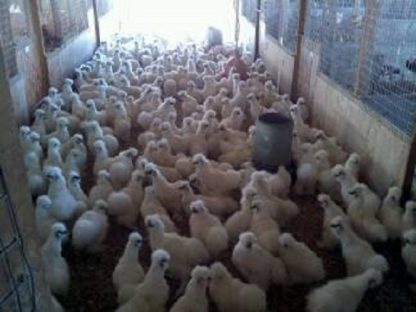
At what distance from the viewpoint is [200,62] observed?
8125mm

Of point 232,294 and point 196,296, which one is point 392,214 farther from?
point 196,296

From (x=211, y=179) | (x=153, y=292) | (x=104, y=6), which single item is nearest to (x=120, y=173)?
(x=211, y=179)

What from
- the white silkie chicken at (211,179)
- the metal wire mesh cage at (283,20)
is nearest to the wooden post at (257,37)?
the metal wire mesh cage at (283,20)

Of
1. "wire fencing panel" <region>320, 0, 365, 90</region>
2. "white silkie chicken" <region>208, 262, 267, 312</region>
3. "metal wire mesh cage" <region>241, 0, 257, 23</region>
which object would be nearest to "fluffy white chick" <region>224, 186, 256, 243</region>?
"white silkie chicken" <region>208, 262, 267, 312</region>

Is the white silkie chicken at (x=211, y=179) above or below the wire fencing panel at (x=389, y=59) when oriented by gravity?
below

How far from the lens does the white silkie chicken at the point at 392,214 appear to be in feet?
11.4

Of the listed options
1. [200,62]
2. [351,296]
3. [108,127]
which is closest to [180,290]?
[351,296]

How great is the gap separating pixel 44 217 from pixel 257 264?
1.56 m

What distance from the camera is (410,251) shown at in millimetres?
3148

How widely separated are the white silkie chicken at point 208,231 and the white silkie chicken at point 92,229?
2.14 ft

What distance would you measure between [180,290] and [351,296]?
3.50ft

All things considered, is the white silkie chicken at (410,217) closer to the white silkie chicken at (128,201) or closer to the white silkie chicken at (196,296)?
Result: the white silkie chicken at (196,296)

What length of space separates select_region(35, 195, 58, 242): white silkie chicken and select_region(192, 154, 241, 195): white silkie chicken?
124 cm

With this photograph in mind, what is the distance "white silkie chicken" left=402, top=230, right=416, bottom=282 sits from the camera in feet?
10.3
